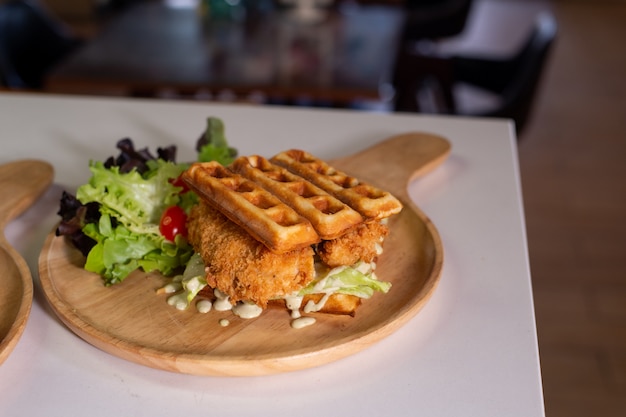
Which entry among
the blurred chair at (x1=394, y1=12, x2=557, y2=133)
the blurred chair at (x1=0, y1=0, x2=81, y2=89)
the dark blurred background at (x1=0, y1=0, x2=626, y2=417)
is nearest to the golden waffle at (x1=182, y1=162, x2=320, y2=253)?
the dark blurred background at (x1=0, y1=0, x2=626, y2=417)

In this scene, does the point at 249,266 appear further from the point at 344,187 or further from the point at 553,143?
the point at 553,143

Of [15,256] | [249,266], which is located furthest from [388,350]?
[15,256]

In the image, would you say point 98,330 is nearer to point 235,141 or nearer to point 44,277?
point 44,277

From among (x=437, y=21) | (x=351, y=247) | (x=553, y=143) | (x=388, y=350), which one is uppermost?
(x=351, y=247)

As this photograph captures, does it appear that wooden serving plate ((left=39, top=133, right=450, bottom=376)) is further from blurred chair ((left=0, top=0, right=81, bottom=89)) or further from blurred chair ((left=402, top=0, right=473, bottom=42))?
blurred chair ((left=402, top=0, right=473, bottom=42))

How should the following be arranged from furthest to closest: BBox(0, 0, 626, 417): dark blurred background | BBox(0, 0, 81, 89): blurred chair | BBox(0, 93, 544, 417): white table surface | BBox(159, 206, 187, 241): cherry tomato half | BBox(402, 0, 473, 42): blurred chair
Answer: BBox(402, 0, 473, 42): blurred chair → BBox(0, 0, 81, 89): blurred chair → BBox(0, 0, 626, 417): dark blurred background → BBox(159, 206, 187, 241): cherry tomato half → BBox(0, 93, 544, 417): white table surface

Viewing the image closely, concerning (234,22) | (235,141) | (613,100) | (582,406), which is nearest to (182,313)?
(235,141)
